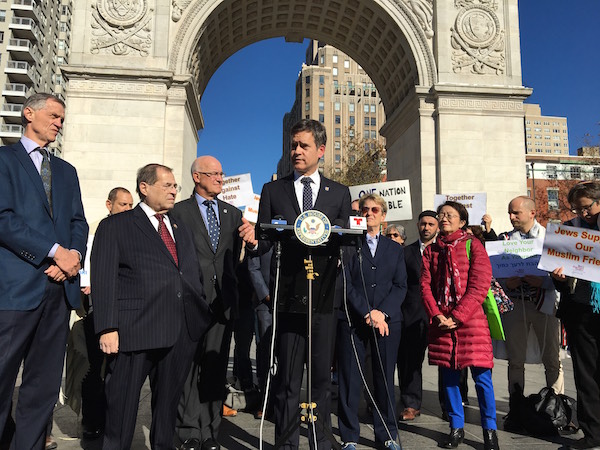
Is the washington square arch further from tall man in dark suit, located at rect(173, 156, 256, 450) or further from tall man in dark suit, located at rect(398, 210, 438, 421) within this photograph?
tall man in dark suit, located at rect(173, 156, 256, 450)

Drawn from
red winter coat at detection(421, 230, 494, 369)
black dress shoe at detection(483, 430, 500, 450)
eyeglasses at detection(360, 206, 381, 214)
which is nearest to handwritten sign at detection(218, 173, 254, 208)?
eyeglasses at detection(360, 206, 381, 214)

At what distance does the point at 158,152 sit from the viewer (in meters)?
14.8

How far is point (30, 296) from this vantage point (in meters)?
3.13

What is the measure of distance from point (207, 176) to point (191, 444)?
7.69 feet

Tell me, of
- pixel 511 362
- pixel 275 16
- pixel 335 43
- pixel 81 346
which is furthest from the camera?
pixel 335 43

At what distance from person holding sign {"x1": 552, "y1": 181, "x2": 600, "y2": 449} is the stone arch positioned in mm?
12603

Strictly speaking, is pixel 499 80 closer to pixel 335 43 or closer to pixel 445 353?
pixel 335 43

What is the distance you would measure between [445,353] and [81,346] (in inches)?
132

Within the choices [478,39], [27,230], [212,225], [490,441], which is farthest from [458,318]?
[478,39]

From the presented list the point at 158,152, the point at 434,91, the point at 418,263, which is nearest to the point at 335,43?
the point at 434,91

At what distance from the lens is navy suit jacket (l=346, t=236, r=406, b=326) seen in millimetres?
4434

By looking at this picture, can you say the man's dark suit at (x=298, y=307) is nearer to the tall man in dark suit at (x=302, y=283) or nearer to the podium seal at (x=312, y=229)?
the tall man in dark suit at (x=302, y=283)

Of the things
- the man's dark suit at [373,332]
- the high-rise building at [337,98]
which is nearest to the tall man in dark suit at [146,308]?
the man's dark suit at [373,332]

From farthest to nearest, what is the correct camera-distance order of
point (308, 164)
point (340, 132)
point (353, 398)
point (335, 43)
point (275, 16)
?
1. point (340, 132)
2. point (335, 43)
3. point (275, 16)
4. point (353, 398)
5. point (308, 164)
